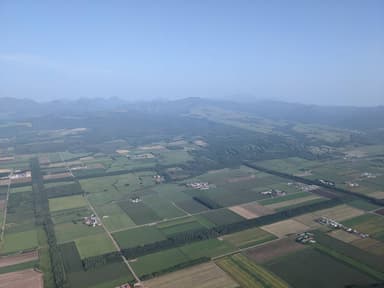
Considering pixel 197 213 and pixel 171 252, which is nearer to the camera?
pixel 171 252

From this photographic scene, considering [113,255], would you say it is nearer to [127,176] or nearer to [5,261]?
[5,261]

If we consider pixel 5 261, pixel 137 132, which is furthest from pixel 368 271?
pixel 137 132

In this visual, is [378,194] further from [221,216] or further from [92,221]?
[92,221]

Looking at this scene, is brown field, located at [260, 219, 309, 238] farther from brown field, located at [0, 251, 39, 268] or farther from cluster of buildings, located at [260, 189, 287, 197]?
brown field, located at [0, 251, 39, 268]

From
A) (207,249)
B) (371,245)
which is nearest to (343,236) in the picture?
(371,245)

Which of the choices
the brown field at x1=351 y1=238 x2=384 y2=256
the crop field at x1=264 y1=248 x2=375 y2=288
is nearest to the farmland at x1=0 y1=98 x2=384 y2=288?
the crop field at x1=264 y1=248 x2=375 y2=288

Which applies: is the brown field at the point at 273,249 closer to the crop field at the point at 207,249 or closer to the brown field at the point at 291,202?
the crop field at the point at 207,249

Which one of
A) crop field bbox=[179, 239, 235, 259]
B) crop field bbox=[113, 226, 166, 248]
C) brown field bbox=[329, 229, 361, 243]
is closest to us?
→ crop field bbox=[179, 239, 235, 259]
